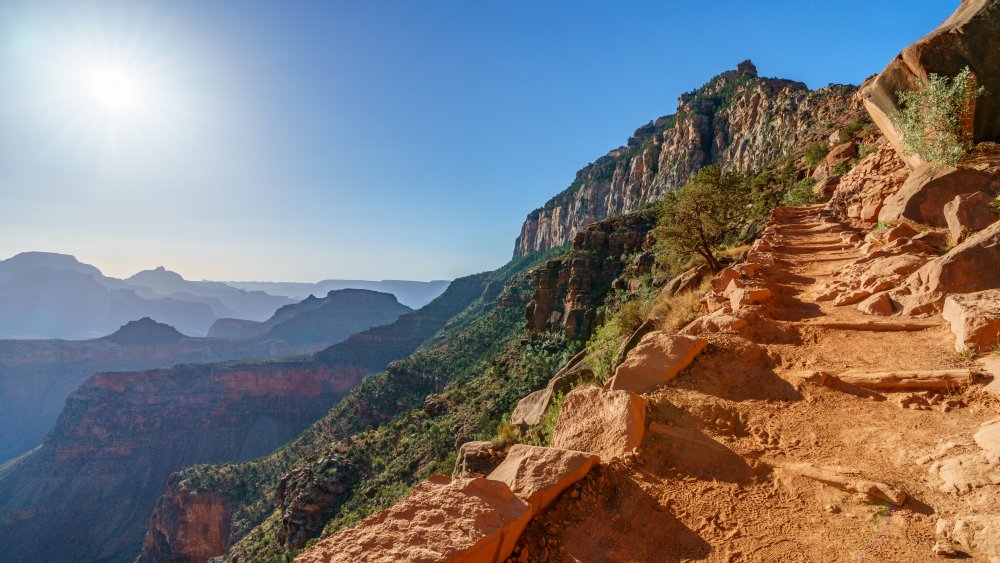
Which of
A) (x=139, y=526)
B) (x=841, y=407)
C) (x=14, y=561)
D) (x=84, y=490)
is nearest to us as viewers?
(x=841, y=407)

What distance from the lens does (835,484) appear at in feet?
14.4

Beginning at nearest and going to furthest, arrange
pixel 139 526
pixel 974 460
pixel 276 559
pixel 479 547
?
1. pixel 479 547
2. pixel 974 460
3. pixel 276 559
4. pixel 139 526

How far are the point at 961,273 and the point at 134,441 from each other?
117 meters

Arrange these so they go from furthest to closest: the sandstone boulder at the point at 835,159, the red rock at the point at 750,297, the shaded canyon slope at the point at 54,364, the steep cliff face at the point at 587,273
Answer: the shaded canyon slope at the point at 54,364
the steep cliff face at the point at 587,273
the sandstone boulder at the point at 835,159
the red rock at the point at 750,297

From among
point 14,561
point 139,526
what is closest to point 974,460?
point 139,526

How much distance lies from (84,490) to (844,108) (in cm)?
13745

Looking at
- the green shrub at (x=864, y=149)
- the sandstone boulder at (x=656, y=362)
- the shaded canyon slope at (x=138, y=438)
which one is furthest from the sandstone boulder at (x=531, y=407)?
the shaded canyon slope at (x=138, y=438)

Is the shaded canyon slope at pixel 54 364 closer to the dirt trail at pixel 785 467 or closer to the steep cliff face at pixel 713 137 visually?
the steep cliff face at pixel 713 137

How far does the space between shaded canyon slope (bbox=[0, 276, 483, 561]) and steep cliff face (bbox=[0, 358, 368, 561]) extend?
6.9 inches

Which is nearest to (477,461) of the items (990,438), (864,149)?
(990,438)

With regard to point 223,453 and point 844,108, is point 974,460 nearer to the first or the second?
point 844,108

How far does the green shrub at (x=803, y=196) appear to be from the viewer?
2911cm

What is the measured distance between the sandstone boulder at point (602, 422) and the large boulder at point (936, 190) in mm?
13242

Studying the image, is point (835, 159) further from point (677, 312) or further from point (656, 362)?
point (656, 362)
